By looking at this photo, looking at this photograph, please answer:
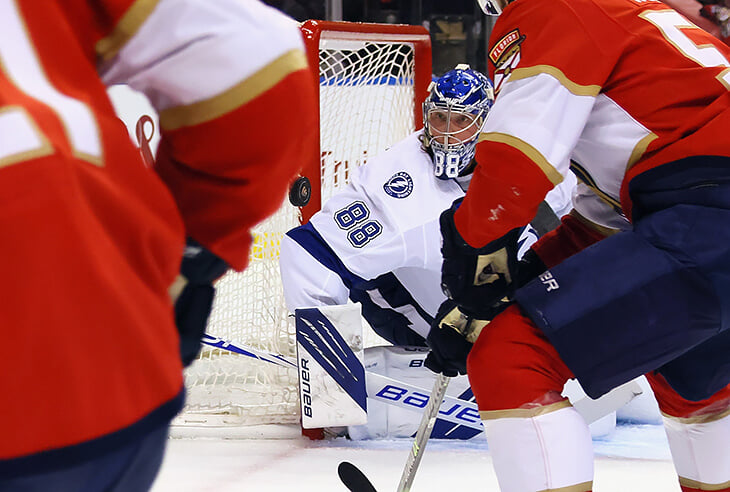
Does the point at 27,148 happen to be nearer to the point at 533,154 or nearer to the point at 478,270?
the point at 533,154

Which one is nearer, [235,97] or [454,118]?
[235,97]

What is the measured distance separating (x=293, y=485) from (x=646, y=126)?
53.5 inches

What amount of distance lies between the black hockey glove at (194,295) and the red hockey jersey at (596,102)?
0.64m

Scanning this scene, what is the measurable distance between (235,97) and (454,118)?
2060 mm

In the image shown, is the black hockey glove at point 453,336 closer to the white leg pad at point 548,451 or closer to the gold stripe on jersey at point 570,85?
the white leg pad at point 548,451

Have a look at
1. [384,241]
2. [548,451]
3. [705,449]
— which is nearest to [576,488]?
[548,451]

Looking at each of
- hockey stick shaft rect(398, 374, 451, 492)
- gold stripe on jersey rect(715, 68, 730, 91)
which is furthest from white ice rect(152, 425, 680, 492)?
gold stripe on jersey rect(715, 68, 730, 91)

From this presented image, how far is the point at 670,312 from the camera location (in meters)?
1.16

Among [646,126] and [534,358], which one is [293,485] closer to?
[534,358]

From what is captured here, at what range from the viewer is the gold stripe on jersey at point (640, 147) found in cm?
121

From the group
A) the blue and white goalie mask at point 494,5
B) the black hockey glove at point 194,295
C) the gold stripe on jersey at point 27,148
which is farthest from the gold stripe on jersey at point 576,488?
the gold stripe on jersey at point 27,148

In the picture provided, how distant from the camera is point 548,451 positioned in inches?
45.7

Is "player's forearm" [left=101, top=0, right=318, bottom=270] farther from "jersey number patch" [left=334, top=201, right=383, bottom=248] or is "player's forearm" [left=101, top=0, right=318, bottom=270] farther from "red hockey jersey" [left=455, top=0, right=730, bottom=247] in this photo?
"jersey number patch" [left=334, top=201, right=383, bottom=248]

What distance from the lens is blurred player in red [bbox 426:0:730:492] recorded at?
3.83ft
